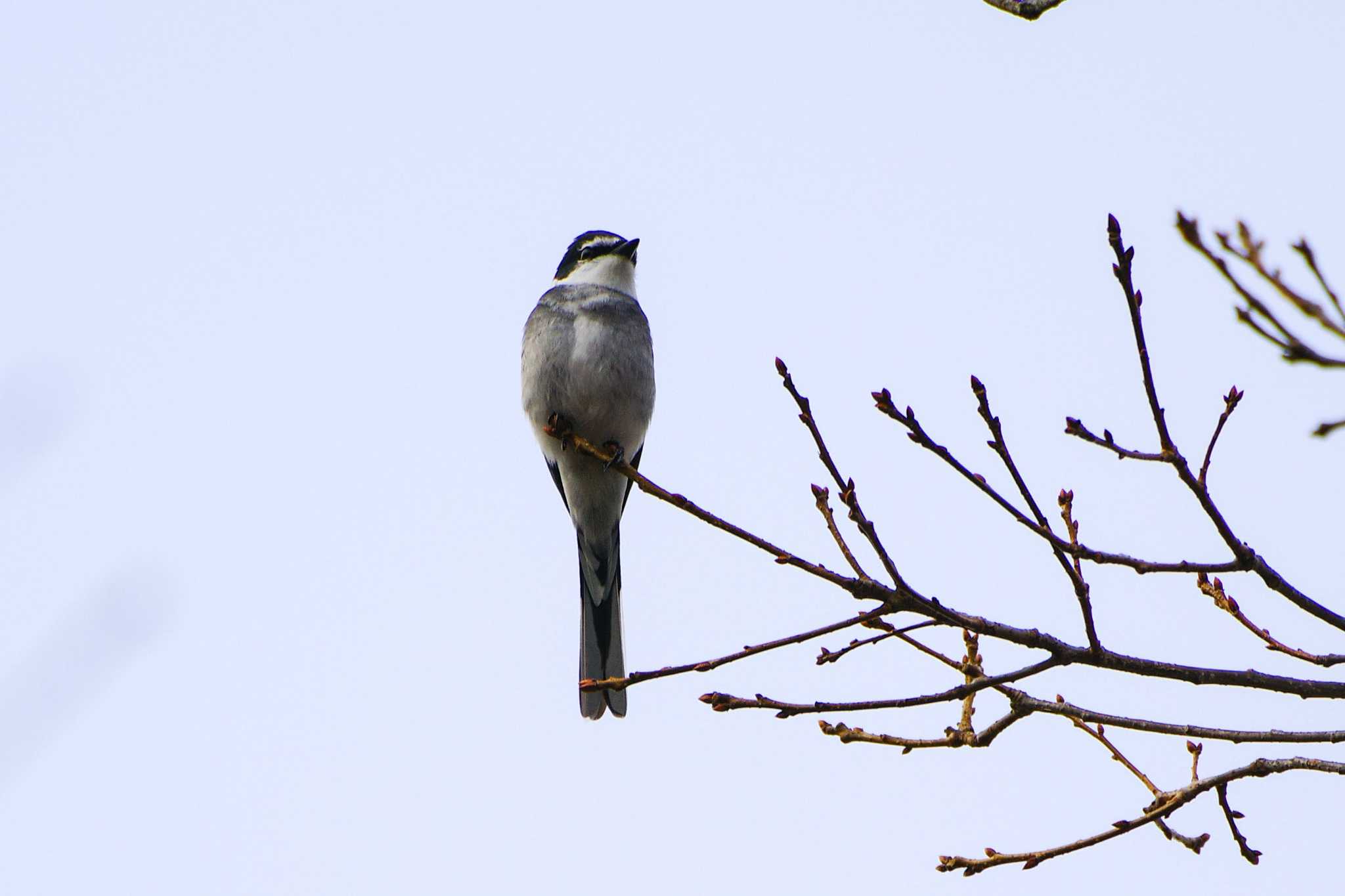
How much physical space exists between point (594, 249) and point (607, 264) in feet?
0.58

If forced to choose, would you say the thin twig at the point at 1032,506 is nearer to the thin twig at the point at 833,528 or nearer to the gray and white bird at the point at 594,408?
the thin twig at the point at 833,528

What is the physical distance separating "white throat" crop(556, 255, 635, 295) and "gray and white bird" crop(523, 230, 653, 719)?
0.41ft

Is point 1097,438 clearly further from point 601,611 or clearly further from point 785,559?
point 601,611

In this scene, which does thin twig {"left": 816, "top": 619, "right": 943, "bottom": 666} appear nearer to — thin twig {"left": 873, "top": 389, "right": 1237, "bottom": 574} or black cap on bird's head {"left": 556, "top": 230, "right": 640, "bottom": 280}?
thin twig {"left": 873, "top": 389, "right": 1237, "bottom": 574}

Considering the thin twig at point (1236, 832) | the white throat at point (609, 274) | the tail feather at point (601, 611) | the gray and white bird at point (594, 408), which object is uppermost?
Answer: the white throat at point (609, 274)

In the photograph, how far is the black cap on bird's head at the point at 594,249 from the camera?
7.23m

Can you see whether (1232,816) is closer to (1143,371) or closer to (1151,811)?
(1151,811)

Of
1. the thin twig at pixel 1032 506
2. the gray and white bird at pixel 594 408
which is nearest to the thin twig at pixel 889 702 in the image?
the thin twig at pixel 1032 506

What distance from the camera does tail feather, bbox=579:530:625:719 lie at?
21.1 ft

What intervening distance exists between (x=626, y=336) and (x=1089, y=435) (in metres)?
3.82

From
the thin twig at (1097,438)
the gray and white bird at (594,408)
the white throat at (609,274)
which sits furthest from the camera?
the white throat at (609,274)

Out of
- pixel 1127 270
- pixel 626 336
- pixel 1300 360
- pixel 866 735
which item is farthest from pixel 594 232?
pixel 1300 360

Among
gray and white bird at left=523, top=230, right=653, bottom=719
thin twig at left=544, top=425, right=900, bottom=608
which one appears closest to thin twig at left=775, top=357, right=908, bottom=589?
thin twig at left=544, top=425, right=900, bottom=608

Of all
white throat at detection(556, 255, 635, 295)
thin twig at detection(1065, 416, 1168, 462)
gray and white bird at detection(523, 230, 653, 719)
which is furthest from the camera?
white throat at detection(556, 255, 635, 295)
